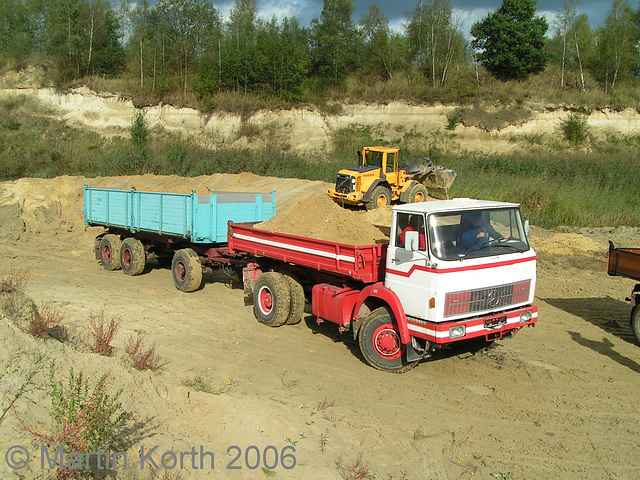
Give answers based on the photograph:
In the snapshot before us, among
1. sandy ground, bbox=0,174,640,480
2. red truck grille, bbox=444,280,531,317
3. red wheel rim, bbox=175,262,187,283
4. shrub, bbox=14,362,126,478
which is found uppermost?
red truck grille, bbox=444,280,531,317

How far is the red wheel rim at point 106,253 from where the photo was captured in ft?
46.8

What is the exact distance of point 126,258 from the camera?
13.7m

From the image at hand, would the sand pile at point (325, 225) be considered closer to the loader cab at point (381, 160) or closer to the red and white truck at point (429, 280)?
the red and white truck at point (429, 280)

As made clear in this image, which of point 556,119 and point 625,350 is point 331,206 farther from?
point 556,119

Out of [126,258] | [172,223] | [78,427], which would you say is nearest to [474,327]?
[78,427]

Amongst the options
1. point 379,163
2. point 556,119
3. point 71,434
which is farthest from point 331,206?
point 556,119

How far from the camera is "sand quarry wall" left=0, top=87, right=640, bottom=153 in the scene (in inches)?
1532

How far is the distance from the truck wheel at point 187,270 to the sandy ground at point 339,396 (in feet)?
1.12

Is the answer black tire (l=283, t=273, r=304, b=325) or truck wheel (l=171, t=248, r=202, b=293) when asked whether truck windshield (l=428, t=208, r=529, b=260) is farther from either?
truck wheel (l=171, t=248, r=202, b=293)

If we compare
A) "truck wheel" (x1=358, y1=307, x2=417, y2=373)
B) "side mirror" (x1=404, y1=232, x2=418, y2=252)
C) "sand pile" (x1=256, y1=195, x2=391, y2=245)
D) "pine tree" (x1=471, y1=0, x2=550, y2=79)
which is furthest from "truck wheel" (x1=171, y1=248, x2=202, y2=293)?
"pine tree" (x1=471, y1=0, x2=550, y2=79)

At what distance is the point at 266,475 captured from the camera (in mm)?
4609

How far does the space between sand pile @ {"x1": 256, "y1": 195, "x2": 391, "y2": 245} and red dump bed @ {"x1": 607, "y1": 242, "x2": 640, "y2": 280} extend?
13.6ft

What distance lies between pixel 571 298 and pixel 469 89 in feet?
111

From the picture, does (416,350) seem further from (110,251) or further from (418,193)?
(418,193)
